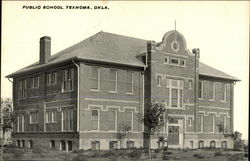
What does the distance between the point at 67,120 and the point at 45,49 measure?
6897 millimetres

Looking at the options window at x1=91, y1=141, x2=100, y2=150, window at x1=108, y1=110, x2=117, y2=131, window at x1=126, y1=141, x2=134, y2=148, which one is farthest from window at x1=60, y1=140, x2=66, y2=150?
window at x1=126, y1=141, x2=134, y2=148

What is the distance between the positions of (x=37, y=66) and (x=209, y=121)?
16228 millimetres

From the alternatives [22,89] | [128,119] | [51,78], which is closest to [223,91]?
[128,119]

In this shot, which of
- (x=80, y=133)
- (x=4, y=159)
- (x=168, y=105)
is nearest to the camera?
(x=4, y=159)

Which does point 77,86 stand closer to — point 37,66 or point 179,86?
point 37,66

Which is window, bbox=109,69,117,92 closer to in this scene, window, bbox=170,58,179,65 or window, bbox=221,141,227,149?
window, bbox=170,58,179,65

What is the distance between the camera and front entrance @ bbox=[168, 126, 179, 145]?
1420 inches

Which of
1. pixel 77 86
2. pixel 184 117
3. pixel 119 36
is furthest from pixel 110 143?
pixel 119 36

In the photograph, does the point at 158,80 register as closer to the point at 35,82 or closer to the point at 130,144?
the point at 130,144

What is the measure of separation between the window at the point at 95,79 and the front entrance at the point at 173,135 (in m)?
7.62

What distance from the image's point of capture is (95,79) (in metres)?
32.3

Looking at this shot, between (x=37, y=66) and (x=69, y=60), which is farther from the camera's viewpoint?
(x=37, y=66)

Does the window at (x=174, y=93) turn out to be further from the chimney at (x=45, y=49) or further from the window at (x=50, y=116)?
the chimney at (x=45, y=49)

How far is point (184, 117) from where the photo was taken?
121 ft
